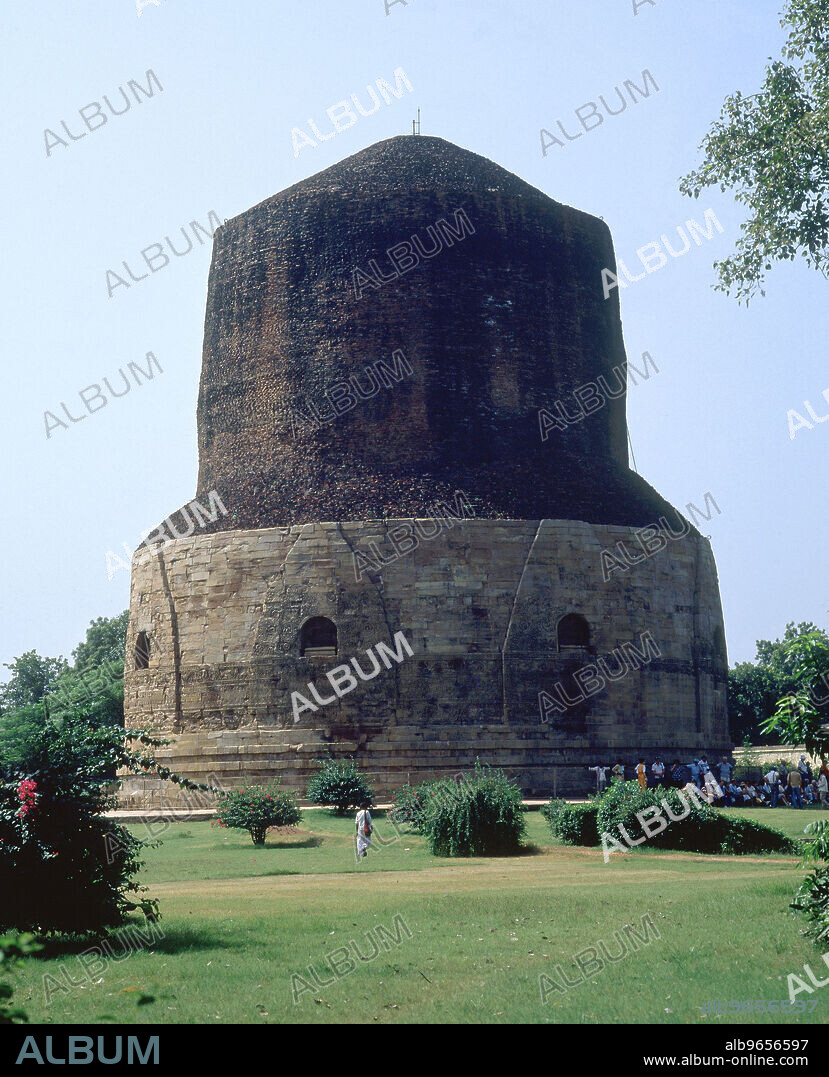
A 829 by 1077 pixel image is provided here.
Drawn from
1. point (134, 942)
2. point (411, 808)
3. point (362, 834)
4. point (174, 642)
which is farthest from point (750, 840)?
point (174, 642)

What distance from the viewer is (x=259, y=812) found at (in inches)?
762

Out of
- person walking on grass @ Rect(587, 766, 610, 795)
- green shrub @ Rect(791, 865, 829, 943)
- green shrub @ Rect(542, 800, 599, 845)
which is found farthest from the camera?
person walking on grass @ Rect(587, 766, 610, 795)

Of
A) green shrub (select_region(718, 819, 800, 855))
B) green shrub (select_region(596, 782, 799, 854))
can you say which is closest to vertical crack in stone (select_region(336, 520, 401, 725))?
green shrub (select_region(596, 782, 799, 854))

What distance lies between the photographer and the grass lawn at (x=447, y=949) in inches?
289

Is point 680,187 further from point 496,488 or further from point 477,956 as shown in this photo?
point 477,956

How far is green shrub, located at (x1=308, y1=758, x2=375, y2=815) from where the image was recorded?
23.2 meters

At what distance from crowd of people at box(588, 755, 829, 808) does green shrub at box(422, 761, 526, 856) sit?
7.57 meters

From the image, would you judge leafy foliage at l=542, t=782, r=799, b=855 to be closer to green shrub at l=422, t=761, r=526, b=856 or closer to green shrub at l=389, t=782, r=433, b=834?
green shrub at l=422, t=761, r=526, b=856

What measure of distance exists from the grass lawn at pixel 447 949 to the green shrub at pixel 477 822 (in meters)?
1.85

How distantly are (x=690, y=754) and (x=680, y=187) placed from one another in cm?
1413

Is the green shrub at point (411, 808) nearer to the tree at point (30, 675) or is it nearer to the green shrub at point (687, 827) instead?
the green shrub at point (687, 827)

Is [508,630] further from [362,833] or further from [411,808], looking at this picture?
[362,833]

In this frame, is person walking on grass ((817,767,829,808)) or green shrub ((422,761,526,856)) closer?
green shrub ((422,761,526,856))
